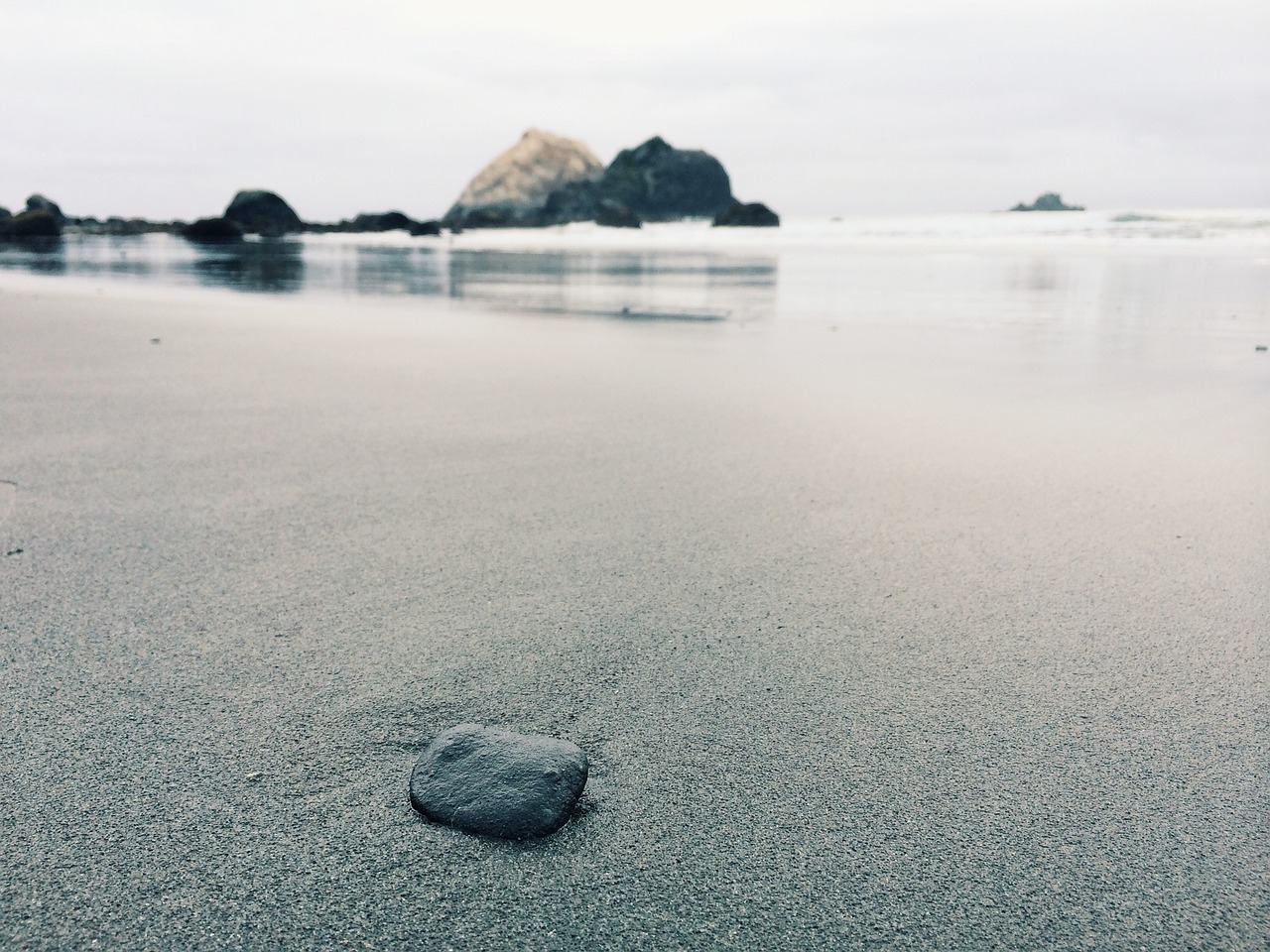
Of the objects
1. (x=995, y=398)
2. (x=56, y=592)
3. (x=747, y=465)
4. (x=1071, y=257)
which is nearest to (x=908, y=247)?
(x=1071, y=257)

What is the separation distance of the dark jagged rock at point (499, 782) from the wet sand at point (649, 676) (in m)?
0.03

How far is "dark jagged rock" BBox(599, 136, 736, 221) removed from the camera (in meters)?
108

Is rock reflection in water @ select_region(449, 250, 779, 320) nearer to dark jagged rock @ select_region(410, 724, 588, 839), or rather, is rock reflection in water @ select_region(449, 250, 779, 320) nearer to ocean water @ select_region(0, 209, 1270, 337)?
ocean water @ select_region(0, 209, 1270, 337)

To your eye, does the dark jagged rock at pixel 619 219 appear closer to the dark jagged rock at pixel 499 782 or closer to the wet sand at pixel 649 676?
the wet sand at pixel 649 676

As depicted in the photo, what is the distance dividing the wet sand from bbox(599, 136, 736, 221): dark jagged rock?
108256 millimetres

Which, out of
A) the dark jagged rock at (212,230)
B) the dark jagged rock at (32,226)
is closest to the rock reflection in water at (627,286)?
the dark jagged rock at (212,230)

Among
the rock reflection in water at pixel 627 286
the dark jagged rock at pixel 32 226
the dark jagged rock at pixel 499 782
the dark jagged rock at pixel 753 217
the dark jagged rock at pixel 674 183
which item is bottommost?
the dark jagged rock at pixel 499 782

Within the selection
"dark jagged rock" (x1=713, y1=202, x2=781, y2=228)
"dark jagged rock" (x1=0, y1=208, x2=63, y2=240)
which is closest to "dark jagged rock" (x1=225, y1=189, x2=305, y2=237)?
"dark jagged rock" (x1=0, y1=208, x2=63, y2=240)

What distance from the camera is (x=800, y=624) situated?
72.4 inches

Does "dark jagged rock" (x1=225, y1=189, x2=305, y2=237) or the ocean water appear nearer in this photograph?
the ocean water

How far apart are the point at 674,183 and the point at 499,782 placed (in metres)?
115

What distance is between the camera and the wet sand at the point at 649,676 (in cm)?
112

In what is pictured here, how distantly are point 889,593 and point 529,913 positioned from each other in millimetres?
1175

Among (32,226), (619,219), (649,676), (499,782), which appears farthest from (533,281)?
(619,219)
